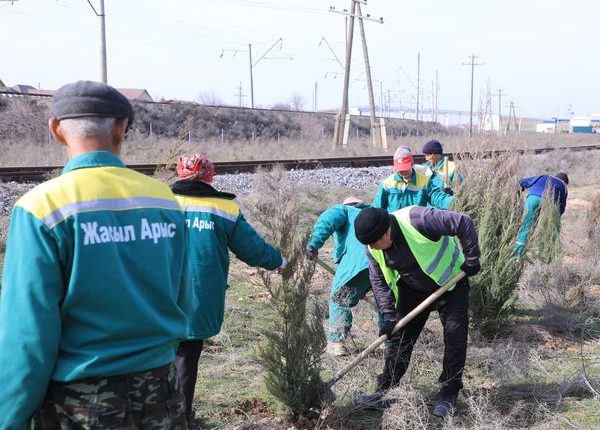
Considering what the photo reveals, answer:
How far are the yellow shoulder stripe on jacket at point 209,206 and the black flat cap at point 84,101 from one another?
163 cm

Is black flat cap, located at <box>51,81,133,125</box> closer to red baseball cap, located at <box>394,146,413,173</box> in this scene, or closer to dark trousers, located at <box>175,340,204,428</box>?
dark trousers, located at <box>175,340,204,428</box>

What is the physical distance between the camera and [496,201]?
243 inches

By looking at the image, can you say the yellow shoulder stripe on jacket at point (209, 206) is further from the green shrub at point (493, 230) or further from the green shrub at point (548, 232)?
the green shrub at point (548, 232)

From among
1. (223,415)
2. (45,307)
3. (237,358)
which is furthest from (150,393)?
(237,358)

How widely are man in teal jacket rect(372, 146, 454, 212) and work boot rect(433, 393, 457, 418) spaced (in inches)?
93.2

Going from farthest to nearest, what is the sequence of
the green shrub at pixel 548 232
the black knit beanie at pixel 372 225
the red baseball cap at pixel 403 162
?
the green shrub at pixel 548 232
the red baseball cap at pixel 403 162
the black knit beanie at pixel 372 225

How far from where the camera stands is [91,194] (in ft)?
6.51

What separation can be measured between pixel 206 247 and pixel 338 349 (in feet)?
6.61

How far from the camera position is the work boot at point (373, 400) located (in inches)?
171

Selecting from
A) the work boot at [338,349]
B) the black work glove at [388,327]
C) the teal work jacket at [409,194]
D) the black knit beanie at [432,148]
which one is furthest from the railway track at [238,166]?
the black work glove at [388,327]

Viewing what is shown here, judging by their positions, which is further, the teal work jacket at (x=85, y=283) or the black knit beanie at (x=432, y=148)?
the black knit beanie at (x=432, y=148)

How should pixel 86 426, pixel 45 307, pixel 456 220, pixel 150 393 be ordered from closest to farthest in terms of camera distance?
1. pixel 45 307
2. pixel 86 426
3. pixel 150 393
4. pixel 456 220

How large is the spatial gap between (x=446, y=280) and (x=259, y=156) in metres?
21.0

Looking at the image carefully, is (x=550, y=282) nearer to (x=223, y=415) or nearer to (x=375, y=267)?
(x=375, y=267)
